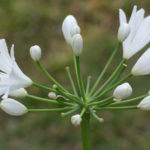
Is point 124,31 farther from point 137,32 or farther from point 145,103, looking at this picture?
point 145,103

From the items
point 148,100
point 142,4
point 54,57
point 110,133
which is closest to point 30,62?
point 54,57

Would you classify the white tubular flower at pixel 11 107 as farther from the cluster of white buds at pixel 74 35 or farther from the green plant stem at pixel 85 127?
the cluster of white buds at pixel 74 35

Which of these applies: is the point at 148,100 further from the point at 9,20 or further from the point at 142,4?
the point at 9,20

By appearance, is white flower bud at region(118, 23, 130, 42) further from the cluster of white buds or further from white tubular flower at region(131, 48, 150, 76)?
the cluster of white buds

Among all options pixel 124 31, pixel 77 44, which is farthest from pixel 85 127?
pixel 124 31

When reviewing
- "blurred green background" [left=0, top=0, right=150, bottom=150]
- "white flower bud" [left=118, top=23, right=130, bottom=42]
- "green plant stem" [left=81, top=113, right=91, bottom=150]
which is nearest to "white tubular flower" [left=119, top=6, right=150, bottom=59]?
"white flower bud" [left=118, top=23, right=130, bottom=42]

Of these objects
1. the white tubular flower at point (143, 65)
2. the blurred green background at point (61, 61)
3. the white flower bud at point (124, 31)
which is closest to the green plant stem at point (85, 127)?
the white tubular flower at point (143, 65)

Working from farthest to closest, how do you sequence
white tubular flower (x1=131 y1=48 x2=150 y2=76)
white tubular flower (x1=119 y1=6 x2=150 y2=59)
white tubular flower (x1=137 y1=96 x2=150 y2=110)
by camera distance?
1. white tubular flower (x1=119 y1=6 x2=150 y2=59)
2. white tubular flower (x1=131 y1=48 x2=150 y2=76)
3. white tubular flower (x1=137 y1=96 x2=150 y2=110)
